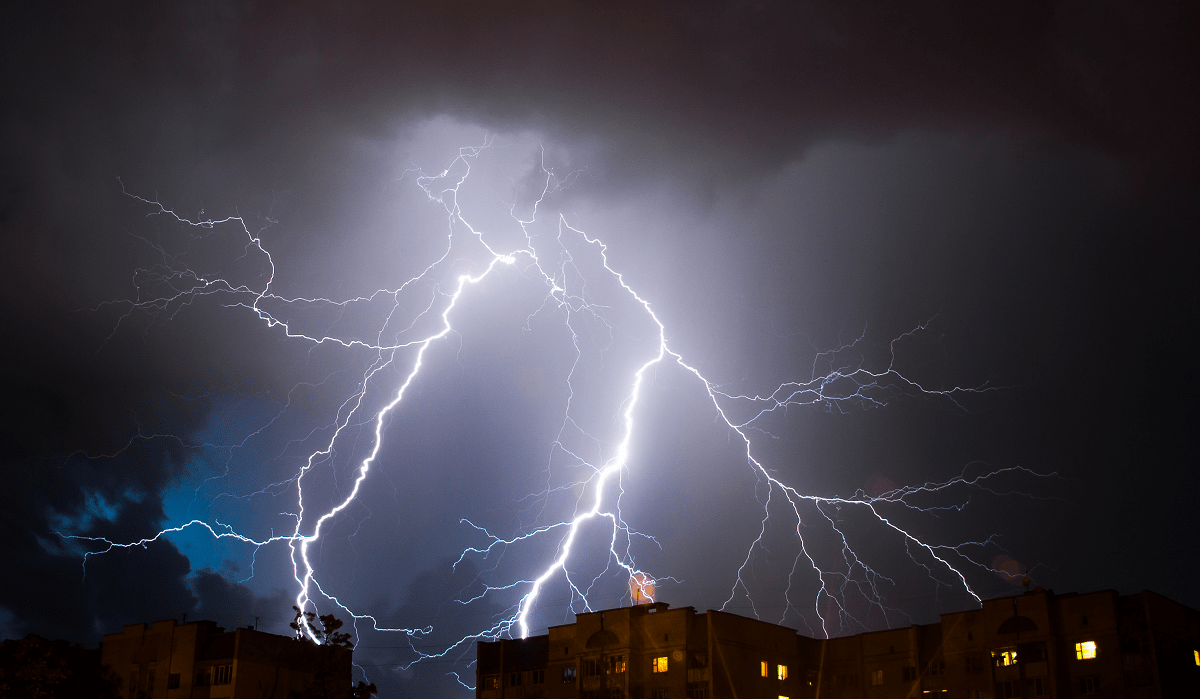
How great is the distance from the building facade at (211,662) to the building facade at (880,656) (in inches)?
330

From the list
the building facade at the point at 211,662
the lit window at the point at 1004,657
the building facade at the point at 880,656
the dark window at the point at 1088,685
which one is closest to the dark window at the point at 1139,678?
the building facade at the point at 880,656

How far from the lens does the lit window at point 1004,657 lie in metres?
40.1

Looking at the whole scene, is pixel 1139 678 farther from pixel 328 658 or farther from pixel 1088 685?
pixel 328 658

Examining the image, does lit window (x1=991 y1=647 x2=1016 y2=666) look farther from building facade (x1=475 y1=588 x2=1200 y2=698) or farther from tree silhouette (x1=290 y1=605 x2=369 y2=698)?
tree silhouette (x1=290 y1=605 x2=369 y2=698)

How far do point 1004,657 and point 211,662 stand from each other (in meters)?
31.7

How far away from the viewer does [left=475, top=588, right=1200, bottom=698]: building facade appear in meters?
38.1

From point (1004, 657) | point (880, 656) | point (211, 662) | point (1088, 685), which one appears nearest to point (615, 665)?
point (880, 656)

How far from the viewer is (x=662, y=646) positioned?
43.2 meters

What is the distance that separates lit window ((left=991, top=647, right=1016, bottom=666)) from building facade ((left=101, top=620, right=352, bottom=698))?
25.3 m

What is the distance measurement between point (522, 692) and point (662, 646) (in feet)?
23.9

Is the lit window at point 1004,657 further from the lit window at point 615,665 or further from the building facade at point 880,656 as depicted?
the lit window at point 615,665

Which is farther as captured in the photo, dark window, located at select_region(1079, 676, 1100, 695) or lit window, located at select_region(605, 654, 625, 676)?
lit window, located at select_region(605, 654, 625, 676)

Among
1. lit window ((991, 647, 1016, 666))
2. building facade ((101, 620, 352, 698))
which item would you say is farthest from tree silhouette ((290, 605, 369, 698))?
lit window ((991, 647, 1016, 666))

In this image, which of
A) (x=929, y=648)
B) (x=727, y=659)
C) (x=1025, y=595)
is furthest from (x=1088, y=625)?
(x=727, y=659)
